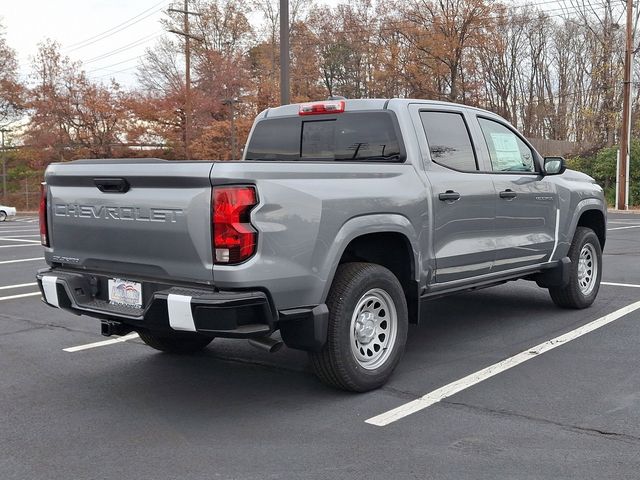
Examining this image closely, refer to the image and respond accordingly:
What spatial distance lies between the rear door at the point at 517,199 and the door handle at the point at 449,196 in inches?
25.7

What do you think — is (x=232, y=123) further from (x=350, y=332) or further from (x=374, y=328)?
(x=350, y=332)

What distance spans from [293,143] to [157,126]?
36213 millimetres

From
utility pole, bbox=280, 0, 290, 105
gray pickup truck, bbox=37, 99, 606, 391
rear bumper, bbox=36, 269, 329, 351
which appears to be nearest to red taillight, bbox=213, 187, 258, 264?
gray pickup truck, bbox=37, 99, 606, 391

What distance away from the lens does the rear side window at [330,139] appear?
524 centimetres

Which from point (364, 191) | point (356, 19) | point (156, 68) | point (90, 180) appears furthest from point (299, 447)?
point (356, 19)

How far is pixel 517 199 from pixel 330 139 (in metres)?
1.78

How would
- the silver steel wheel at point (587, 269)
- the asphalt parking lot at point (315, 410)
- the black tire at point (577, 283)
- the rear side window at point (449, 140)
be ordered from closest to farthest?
the asphalt parking lot at point (315, 410) < the rear side window at point (449, 140) < the black tire at point (577, 283) < the silver steel wheel at point (587, 269)

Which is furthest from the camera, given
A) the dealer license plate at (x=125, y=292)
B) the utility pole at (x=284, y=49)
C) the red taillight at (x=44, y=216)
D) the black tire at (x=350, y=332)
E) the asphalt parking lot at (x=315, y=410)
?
the utility pole at (x=284, y=49)

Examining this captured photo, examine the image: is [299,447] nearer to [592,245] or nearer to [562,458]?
[562,458]

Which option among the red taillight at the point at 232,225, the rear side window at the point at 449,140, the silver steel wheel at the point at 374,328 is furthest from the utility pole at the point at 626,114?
the red taillight at the point at 232,225

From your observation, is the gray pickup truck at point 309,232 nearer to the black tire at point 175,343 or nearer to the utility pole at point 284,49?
the black tire at point 175,343

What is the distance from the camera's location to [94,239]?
14.4ft

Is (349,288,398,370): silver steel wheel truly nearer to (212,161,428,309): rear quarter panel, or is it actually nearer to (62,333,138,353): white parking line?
(212,161,428,309): rear quarter panel

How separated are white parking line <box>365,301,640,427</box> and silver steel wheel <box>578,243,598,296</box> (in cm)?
46
